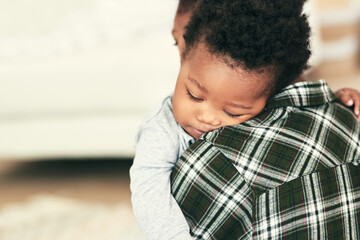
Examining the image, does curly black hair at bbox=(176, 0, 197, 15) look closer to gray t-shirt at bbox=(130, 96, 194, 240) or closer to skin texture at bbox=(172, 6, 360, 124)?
skin texture at bbox=(172, 6, 360, 124)

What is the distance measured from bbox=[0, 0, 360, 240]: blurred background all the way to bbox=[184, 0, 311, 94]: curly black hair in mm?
782

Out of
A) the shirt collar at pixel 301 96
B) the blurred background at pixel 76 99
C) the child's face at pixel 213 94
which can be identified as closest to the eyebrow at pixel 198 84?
the child's face at pixel 213 94

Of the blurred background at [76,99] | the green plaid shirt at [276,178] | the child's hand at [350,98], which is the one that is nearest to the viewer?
the green plaid shirt at [276,178]

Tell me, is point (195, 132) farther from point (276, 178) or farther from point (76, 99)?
point (76, 99)

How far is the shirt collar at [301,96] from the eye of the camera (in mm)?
712

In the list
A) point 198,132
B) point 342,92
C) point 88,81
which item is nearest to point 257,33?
point 198,132

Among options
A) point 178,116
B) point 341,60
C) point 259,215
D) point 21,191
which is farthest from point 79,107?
point 341,60

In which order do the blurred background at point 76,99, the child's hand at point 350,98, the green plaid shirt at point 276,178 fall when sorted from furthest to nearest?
the blurred background at point 76,99 → the child's hand at point 350,98 → the green plaid shirt at point 276,178

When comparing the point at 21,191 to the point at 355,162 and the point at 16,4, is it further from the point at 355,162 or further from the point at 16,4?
the point at 355,162

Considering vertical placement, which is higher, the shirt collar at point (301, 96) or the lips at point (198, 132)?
the shirt collar at point (301, 96)

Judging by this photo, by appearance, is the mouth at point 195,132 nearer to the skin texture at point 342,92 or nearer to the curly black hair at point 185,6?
the skin texture at point 342,92

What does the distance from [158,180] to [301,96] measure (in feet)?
0.94

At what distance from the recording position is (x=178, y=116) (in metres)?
0.74

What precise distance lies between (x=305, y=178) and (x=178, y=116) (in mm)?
240
